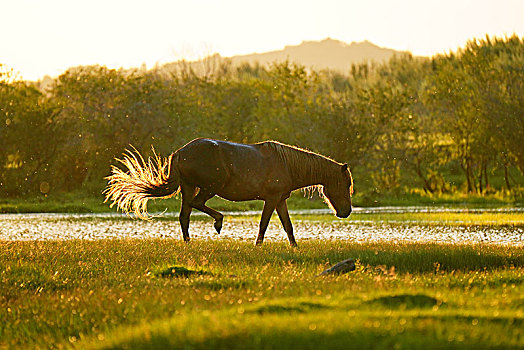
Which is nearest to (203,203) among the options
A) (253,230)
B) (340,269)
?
(340,269)

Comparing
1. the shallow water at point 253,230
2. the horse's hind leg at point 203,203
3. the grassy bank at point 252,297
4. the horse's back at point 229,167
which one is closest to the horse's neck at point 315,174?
the horse's back at point 229,167

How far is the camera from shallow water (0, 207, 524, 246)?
71.2ft

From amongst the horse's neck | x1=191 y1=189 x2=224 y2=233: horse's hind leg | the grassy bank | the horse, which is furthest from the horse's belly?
the grassy bank

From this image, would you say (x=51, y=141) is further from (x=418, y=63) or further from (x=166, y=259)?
(x=418, y=63)

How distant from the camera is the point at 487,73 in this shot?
44406mm

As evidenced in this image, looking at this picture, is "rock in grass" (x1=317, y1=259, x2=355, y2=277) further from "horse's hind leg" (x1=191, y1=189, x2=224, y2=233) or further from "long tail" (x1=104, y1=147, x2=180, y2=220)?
"long tail" (x1=104, y1=147, x2=180, y2=220)

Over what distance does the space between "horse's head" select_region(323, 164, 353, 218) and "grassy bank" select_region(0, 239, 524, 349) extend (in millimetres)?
1584

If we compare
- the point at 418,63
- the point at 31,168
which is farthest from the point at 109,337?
the point at 418,63

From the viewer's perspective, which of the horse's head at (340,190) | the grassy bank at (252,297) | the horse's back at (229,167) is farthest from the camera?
the horse's head at (340,190)

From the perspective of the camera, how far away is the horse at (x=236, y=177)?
670 inches

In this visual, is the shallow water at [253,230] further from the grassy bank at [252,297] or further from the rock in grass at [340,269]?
the rock in grass at [340,269]

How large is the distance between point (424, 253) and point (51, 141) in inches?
1385

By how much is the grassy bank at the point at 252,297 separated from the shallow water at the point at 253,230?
5.08 meters

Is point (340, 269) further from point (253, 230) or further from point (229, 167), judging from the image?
point (253, 230)
